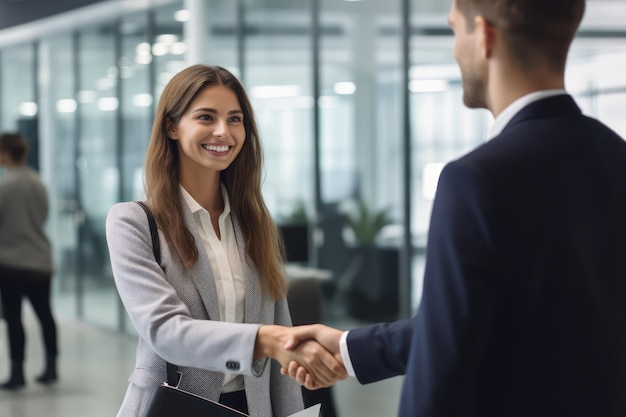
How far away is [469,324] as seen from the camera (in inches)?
49.5

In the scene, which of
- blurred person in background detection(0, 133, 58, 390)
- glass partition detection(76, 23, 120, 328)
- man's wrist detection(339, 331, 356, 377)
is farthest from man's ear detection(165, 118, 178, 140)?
glass partition detection(76, 23, 120, 328)

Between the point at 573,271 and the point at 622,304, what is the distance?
0.12m

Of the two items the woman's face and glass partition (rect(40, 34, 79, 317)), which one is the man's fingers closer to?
the woman's face

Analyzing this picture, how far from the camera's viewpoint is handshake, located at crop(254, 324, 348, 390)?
204 cm

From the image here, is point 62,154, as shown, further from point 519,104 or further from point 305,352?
point 519,104

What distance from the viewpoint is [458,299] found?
1.26 m

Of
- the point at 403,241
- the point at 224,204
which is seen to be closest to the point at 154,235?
the point at 224,204

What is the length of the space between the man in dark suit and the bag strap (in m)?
0.85

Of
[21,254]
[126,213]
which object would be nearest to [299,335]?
[126,213]

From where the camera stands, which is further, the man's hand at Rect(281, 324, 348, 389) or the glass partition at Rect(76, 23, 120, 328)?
the glass partition at Rect(76, 23, 120, 328)

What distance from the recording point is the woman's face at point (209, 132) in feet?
7.27

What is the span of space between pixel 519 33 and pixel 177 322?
3.29ft

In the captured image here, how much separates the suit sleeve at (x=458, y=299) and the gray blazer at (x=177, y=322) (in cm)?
76

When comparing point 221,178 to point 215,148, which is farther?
point 221,178
